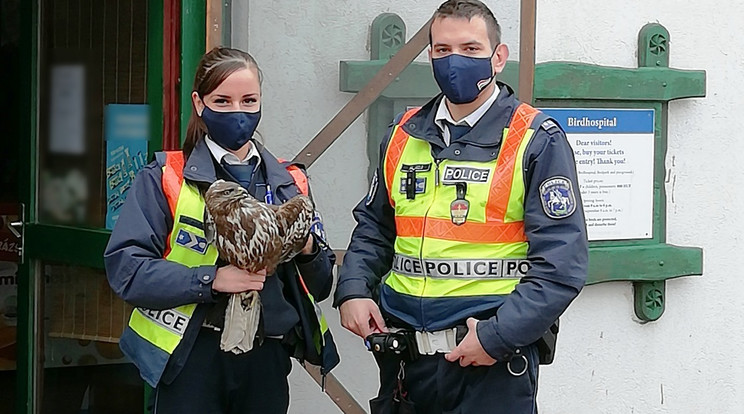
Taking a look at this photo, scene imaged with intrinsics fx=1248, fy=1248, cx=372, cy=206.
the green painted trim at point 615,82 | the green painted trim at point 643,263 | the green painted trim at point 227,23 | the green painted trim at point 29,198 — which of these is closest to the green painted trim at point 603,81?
the green painted trim at point 615,82

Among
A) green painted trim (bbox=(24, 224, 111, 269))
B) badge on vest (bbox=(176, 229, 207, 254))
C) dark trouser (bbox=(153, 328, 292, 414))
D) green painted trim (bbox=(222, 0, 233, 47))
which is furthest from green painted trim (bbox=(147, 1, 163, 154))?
dark trouser (bbox=(153, 328, 292, 414))

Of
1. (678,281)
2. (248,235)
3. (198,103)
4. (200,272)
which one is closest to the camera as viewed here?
(248,235)

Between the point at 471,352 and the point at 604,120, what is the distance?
6.77 feet

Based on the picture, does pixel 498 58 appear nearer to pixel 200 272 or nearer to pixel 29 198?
pixel 200 272

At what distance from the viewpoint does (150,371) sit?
3.15 metres

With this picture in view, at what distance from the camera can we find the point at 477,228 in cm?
314

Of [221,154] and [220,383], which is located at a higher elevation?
[221,154]

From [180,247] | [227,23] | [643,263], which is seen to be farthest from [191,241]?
[643,263]

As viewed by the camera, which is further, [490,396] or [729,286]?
[729,286]

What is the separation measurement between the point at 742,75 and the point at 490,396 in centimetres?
263

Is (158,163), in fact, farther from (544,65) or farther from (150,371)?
(544,65)

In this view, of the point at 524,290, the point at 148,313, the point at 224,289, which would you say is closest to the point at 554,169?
the point at 524,290

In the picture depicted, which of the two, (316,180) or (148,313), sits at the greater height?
(316,180)

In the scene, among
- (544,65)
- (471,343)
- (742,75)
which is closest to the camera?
(471,343)
